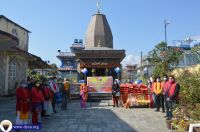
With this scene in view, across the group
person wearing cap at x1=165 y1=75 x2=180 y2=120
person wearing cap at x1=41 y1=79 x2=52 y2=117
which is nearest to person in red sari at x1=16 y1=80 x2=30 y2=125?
person wearing cap at x1=41 y1=79 x2=52 y2=117

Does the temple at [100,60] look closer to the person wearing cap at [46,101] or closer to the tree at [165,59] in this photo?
the tree at [165,59]

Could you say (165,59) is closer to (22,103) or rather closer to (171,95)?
(171,95)

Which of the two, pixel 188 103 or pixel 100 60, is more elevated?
pixel 100 60

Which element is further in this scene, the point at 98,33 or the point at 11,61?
the point at 98,33

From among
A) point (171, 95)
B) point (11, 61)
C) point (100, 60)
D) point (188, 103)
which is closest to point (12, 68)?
point (11, 61)

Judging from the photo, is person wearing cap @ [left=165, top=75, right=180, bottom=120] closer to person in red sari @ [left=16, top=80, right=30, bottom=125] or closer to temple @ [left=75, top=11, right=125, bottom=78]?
person in red sari @ [left=16, top=80, right=30, bottom=125]

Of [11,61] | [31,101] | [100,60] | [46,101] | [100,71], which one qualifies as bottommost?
[46,101]

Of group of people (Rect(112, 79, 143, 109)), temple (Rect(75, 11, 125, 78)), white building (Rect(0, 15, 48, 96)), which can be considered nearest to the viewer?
group of people (Rect(112, 79, 143, 109))

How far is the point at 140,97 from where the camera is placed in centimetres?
1942

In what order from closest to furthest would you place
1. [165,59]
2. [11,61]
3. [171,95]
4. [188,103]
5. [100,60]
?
[188,103] → [171,95] → [11,61] → [100,60] → [165,59]

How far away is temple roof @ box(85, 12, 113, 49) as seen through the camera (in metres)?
37.4

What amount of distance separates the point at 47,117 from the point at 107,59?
16902 millimetres

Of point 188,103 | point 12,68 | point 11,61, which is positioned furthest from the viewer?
point 12,68

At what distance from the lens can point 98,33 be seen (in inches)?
1491
